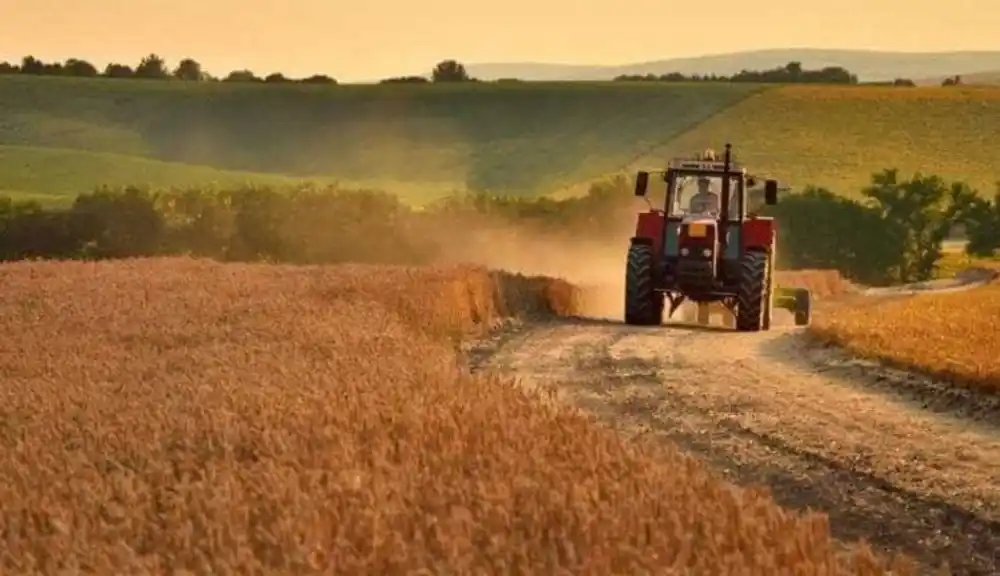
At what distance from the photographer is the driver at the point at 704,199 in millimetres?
28719

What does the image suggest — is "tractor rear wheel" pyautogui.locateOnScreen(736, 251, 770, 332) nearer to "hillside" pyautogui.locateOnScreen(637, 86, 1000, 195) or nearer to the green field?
the green field

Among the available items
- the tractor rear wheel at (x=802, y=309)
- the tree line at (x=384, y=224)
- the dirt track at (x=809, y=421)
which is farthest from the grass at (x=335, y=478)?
the tree line at (x=384, y=224)

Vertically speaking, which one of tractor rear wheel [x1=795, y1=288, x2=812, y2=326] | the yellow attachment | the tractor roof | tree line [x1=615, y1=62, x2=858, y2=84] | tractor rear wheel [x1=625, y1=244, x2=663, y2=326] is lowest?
tractor rear wheel [x1=795, y1=288, x2=812, y2=326]

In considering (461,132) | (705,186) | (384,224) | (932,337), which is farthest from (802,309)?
(461,132)

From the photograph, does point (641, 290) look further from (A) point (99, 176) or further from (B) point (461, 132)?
(B) point (461, 132)

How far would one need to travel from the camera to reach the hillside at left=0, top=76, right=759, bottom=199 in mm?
105438

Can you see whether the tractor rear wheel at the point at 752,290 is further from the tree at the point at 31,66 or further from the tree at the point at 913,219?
the tree at the point at 31,66

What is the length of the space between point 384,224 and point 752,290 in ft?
122

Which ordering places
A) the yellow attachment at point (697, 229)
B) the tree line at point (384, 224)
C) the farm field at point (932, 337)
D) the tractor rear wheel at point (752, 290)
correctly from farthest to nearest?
the tree line at point (384, 224)
the tractor rear wheel at point (752, 290)
the yellow attachment at point (697, 229)
the farm field at point (932, 337)

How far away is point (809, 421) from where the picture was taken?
16109 mm

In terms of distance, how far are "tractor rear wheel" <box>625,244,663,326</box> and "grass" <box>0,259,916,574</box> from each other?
1089 centimetres

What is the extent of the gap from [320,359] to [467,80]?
4520 inches

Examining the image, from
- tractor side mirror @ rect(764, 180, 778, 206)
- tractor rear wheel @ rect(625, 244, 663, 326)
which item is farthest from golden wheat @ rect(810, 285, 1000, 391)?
tractor rear wheel @ rect(625, 244, 663, 326)

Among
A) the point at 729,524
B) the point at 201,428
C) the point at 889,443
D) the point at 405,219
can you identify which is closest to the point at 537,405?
the point at 201,428
